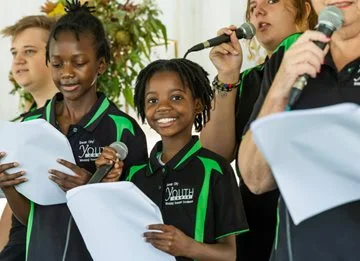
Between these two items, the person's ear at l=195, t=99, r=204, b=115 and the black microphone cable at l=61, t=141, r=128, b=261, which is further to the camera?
the person's ear at l=195, t=99, r=204, b=115

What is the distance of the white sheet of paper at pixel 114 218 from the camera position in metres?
1.45

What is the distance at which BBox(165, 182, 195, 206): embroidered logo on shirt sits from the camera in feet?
5.51

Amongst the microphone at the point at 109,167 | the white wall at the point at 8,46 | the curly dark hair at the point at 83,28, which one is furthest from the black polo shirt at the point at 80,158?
the white wall at the point at 8,46

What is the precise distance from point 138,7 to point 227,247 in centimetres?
125

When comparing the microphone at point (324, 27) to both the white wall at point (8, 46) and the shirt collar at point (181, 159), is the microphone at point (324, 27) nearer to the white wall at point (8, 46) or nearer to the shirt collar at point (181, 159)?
the shirt collar at point (181, 159)

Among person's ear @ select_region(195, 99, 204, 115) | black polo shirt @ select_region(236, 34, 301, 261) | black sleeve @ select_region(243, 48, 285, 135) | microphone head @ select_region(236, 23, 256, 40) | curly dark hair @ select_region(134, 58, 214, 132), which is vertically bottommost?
black polo shirt @ select_region(236, 34, 301, 261)

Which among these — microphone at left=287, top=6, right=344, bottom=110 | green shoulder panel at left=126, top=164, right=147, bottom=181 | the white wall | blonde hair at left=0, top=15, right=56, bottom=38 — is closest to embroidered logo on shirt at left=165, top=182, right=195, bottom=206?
green shoulder panel at left=126, top=164, right=147, bottom=181

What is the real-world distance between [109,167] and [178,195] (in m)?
0.19

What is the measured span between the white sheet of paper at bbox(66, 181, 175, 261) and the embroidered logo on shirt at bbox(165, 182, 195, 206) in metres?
0.16

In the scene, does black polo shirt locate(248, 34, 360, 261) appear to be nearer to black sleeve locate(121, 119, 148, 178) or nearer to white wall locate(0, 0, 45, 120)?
black sleeve locate(121, 119, 148, 178)

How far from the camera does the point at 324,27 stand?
1.09 meters

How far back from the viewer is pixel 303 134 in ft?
3.05

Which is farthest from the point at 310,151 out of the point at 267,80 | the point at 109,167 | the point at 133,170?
the point at 133,170

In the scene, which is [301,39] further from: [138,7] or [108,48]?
[138,7]
